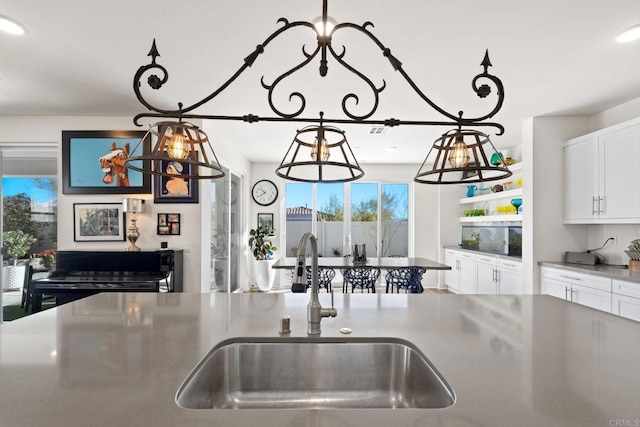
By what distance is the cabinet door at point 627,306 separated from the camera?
2.80 metres

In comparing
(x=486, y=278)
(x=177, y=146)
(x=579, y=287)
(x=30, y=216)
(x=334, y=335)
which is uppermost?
(x=177, y=146)

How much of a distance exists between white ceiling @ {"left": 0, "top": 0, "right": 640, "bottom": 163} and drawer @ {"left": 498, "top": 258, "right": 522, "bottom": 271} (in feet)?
6.29

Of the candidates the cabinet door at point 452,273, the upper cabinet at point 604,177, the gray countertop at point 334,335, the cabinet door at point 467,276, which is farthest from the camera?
the cabinet door at point 452,273

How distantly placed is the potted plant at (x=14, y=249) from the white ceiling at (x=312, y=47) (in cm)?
144

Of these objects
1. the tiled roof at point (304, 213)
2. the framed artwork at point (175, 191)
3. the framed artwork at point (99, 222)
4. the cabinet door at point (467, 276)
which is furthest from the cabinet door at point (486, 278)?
the framed artwork at point (99, 222)

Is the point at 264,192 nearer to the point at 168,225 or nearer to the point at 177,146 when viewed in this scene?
the point at 168,225

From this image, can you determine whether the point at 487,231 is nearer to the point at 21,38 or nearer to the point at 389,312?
the point at 389,312

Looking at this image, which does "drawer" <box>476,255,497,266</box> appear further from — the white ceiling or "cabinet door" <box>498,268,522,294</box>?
the white ceiling

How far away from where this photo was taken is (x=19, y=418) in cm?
68

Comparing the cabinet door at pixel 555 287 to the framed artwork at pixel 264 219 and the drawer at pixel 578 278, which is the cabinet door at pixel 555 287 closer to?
the drawer at pixel 578 278

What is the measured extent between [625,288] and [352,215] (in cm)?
460

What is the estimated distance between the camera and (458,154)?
4.17 feet

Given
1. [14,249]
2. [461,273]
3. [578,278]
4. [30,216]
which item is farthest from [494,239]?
[14,249]

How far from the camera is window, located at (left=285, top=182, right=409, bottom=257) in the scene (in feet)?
23.0
